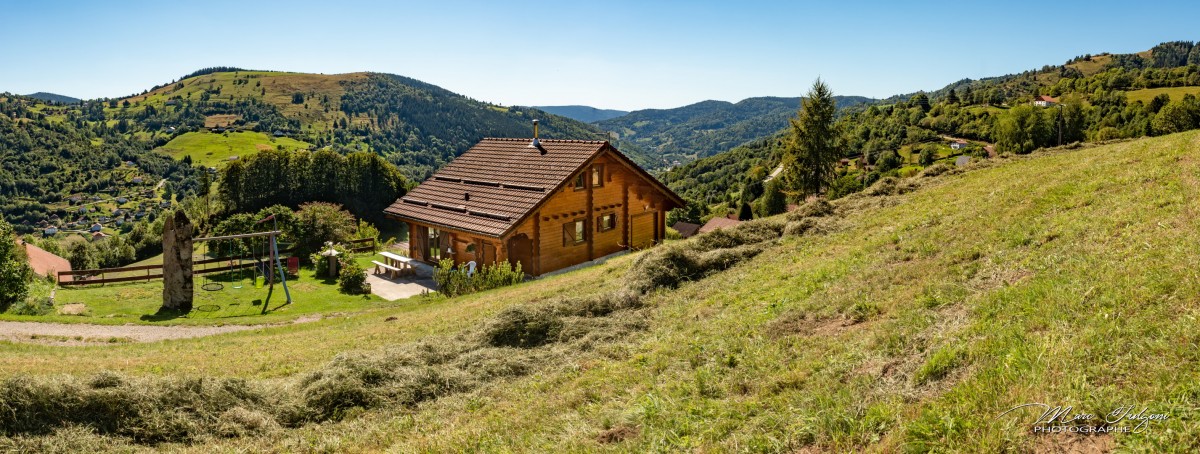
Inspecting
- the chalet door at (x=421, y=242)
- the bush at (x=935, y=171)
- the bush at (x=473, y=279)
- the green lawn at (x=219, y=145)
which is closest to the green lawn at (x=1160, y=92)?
the bush at (x=935, y=171)

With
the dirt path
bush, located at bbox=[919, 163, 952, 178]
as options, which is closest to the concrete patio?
the dirt path

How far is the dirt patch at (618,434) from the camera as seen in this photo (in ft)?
20.0

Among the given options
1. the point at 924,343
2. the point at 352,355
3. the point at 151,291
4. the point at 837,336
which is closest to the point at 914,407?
the point at 924,343

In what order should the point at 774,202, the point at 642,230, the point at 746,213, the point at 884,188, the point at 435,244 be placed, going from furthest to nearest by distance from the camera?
the point at 746,213 < the point at 774,202 < the point at 642,230 < the point at 435,244 < the point at 884,188

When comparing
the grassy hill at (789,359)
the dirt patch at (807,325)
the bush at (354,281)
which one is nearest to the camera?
the grassy hill at (789,359)

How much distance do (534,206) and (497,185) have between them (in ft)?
13.0

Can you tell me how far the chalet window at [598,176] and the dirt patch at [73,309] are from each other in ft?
64.7

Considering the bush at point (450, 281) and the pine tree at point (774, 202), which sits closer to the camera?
the bush at point (450, 281)

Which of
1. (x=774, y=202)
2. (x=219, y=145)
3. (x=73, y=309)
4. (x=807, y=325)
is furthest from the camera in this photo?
(x=219, y=145)

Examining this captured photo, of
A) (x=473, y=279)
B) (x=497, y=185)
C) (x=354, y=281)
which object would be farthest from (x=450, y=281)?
(x=497, y=185)

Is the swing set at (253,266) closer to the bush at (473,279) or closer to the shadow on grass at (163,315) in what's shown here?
the shadow on grass at (163,315)

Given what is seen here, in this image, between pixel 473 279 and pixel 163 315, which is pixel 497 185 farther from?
pixel 163 315

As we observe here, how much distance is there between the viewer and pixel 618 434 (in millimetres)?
6188

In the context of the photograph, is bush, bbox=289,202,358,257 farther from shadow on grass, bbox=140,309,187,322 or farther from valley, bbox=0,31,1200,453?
shadow on grass, bbox=140,309,187,322
